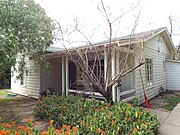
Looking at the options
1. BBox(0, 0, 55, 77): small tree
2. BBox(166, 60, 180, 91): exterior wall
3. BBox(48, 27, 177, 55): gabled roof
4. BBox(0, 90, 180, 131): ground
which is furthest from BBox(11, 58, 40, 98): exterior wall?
BBox(166, 60, 180, 91): exterior wall

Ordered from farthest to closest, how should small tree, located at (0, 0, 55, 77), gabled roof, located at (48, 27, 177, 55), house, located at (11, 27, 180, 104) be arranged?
house, located at (11, 27, 180, 104) < small tree, located at (0, 0, 55, 77) < gabled roof, located at (48, 27, 177, 55)

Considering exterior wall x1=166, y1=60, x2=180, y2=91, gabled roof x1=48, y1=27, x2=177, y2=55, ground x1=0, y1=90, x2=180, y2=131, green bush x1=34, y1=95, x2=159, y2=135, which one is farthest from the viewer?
exterior wall x1=166, y1=60, x2=180, y2=91

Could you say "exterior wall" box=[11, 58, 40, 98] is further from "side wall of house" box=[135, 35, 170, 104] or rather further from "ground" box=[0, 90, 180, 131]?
"side wall of house" box=[135, 35, 170, 104]

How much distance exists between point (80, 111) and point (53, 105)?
4.12 ft

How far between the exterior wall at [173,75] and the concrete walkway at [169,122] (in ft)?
19.9

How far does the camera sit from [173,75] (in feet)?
38.8

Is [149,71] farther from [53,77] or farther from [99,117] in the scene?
[53,77]

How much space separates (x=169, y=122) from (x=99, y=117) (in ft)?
8.40

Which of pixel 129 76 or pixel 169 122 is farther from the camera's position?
pixel 129 76

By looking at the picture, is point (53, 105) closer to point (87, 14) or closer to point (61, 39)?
point (61, 39)

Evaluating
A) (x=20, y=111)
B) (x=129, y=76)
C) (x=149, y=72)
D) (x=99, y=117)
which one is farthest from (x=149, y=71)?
(x=20, y=111)

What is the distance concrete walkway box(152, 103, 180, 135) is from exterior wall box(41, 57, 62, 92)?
671 cm

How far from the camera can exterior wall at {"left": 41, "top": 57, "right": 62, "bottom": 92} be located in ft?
32.9

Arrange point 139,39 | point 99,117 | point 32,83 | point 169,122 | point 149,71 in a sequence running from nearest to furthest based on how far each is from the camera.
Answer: point 99,117
point 169,122
point 139,39
point 149,71
point 32,83
